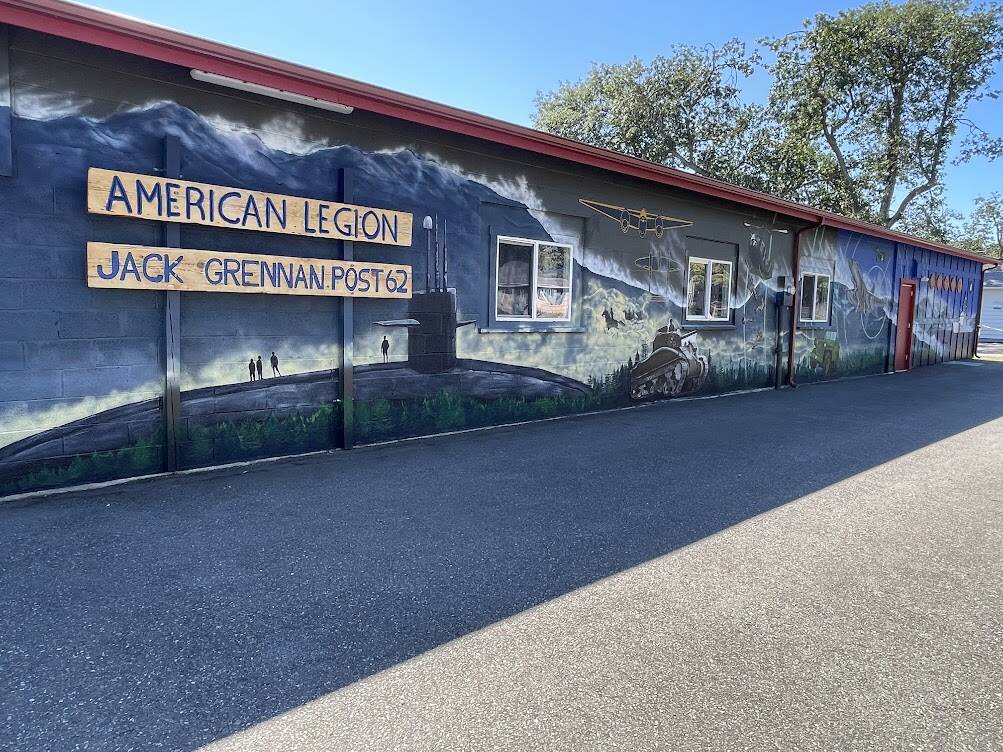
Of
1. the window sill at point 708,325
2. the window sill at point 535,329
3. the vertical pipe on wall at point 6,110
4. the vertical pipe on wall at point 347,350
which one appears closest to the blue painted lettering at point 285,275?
the vertical pipe on wall at point 347,350

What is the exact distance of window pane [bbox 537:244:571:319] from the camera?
8320 mm

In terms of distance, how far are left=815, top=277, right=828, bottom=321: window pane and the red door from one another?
3.97 m

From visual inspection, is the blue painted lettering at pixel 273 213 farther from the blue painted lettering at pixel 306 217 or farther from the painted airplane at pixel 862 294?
the painted airplane at pixel 862 294

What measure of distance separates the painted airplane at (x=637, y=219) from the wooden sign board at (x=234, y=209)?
3.23 metres

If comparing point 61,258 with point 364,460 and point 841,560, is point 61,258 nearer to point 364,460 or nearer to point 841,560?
point 364,460

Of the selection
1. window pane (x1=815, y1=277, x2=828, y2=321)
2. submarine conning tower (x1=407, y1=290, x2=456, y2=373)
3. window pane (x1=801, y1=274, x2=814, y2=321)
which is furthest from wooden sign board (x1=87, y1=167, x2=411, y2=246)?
window pane (x1=815, y1=277, x2=828, y2=321)

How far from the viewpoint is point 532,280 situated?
819 centimetres

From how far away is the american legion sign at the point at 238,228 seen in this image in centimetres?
499

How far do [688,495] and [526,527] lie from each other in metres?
1.51

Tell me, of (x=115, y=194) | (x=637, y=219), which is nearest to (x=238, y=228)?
(x=115, y=194)

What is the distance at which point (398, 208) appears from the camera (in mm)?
6703

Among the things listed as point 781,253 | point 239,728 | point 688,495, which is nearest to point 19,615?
point 239,728

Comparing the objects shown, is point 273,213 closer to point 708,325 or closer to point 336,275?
point 336,275

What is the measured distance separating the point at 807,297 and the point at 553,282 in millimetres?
7316
